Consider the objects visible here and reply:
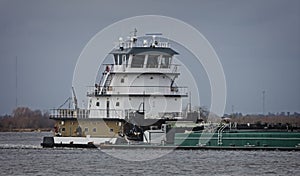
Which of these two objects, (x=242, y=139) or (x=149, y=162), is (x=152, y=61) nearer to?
(x=242, y=139)

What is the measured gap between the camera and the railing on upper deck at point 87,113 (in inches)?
2849

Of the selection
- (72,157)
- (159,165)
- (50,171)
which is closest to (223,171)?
(159,165)

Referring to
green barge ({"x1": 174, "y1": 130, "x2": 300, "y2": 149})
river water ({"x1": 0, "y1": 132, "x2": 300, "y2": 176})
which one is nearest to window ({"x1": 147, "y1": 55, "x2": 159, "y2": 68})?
green barge ({"x1": 174, "y1": 130, "x2": 300, "y2": 149})

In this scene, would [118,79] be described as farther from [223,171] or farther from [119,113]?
[223,171]

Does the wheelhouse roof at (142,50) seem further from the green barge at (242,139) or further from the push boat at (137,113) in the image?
the green barge at (242,139)

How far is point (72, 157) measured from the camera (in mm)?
65812

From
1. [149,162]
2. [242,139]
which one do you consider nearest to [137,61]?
[242,139]

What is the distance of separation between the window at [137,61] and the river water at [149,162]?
23.1 feet

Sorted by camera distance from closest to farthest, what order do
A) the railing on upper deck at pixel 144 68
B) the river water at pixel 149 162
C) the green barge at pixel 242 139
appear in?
the river water at pixel 149 162
the green barge at pixel 242 139
the railing on upper deck at pixel 144 68

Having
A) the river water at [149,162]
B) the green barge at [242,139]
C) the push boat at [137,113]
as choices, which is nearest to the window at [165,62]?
the push boat at [137,113]

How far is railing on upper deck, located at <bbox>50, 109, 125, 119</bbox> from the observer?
7238 centimetres

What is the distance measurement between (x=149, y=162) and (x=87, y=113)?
13.3 m

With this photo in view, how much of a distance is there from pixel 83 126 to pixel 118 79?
173 inches

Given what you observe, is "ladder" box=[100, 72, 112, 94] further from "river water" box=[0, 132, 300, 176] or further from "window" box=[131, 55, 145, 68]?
"river water" box=[0, 132, 300, 176]
